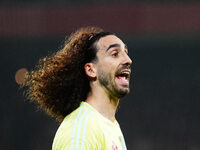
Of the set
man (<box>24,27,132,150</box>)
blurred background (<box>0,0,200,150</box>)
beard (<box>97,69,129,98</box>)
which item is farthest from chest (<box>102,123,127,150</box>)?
blurred background (<box>0,0,200,150</box>)

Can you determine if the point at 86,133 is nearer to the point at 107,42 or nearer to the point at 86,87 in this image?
the point at 86,87

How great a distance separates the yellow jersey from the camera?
7.27 feet

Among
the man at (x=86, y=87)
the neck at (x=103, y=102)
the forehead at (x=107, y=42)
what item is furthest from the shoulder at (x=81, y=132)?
the forehead at (x=107, y=42)

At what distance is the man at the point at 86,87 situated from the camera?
7.66 ft

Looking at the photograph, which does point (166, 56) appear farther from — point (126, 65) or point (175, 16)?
point (126, 65)

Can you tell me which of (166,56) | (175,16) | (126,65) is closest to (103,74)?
(126,65)

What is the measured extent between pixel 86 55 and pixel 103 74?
0.24 meters

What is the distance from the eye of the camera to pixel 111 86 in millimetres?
2609

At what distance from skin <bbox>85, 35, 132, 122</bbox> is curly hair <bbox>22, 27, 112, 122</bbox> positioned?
0.07 m

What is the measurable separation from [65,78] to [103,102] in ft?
1.17

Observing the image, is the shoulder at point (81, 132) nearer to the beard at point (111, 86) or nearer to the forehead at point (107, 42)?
the beard at point (111, 86)

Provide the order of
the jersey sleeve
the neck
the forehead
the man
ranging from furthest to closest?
the forehead < the neck < the man < the jersey sleeve

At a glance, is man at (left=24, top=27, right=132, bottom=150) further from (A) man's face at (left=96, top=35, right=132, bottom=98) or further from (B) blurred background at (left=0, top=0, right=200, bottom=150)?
(B) blurred background at (left=0, top=0, right=200, bottom=150)

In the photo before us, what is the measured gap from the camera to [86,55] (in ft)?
9.25
